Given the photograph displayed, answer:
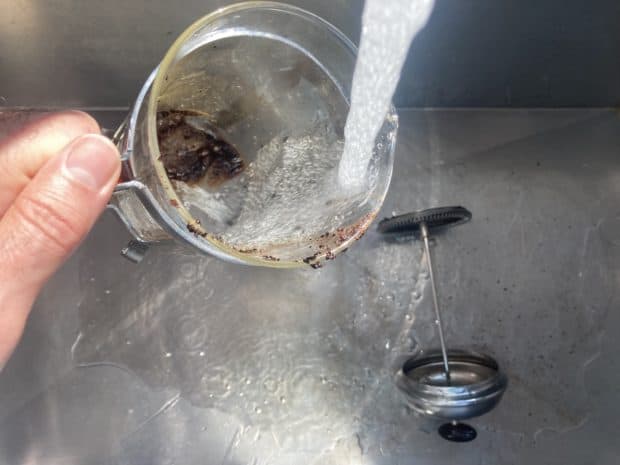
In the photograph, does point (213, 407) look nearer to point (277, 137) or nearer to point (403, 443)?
point (403, 443)

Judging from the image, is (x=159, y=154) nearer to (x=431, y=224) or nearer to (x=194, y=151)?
(x=194, y=151)

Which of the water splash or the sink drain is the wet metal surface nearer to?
the sink drain

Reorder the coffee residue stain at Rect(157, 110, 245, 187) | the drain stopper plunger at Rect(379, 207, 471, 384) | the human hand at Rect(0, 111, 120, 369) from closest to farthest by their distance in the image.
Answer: the human hand at Rect(0, 111, 120, 369) → the coffee residue stain at Rect(157, 110, 245, 187) → the drain stopper plunger at Rect(379, 207, 471, 384)

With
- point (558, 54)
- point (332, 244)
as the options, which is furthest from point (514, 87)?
point (332, 244)

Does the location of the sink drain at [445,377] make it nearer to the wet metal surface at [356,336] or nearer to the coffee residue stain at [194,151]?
the wet metal surface at [356,336]

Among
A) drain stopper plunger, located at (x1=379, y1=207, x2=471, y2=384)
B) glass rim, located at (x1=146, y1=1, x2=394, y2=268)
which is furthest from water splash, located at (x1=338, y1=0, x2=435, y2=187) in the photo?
drain stopper plunger, located at (x1=379, y1=207, x2=471, y2=384)

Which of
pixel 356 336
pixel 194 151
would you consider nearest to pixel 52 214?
pixel 194 151

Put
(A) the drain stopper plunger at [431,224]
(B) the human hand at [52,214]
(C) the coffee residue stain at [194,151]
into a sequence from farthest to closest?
(A) the drain stopper plunger at [431,224]
(C) the coffee residue stain at [194,151]
(B) the human hand at [52,214]

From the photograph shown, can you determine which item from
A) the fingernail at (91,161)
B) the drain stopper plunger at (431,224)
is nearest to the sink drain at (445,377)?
the drain stopper plunger at (431,224)
